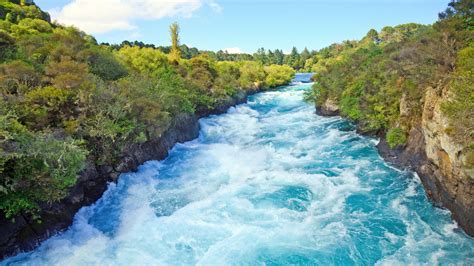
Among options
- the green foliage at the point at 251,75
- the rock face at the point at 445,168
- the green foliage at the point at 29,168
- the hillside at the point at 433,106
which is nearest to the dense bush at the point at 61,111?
the green foliage at the point at 29,168

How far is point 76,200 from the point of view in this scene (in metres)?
13.8

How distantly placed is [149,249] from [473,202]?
11.0 metres

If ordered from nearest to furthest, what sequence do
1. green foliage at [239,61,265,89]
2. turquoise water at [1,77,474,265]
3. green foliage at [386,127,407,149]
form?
1. turquoise water at [1,77,474,265]
2. green foliage at [386,127,407,149]
3. green foliage at [239,61,265,89]

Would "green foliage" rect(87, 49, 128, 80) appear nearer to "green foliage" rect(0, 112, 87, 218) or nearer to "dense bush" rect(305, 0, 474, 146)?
"green foliage" rect(0, 112, 87, 218)

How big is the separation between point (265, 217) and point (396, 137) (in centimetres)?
966

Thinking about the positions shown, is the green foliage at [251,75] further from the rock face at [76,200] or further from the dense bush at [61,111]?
the rock face at [76,200]

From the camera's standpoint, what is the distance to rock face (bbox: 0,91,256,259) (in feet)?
35.9

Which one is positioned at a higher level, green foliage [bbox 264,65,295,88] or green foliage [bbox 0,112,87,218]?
green foliage [bbox 264,65,295,88]

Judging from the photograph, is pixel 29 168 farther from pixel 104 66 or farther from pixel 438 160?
pixel 438 160

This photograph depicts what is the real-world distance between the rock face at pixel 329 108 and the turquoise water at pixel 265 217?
10262mm

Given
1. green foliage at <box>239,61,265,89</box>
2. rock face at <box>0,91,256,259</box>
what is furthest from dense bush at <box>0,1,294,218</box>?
green foliage at <box>239,61,265,89</box>

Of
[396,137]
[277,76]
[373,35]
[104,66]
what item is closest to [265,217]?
[396,137]

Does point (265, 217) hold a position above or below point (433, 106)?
below

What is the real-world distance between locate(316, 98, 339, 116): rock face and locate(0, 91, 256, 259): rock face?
15.5m
